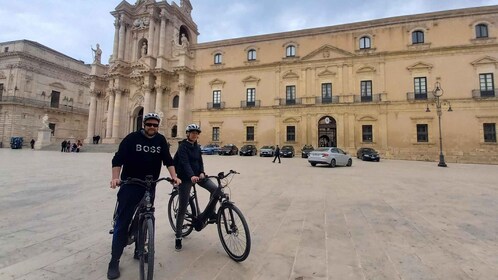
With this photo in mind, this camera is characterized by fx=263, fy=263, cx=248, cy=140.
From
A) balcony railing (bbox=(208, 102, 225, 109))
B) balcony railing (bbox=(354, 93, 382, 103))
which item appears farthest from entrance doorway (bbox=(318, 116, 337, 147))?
balcony railing (bbox=(208, 102, 225, 109))

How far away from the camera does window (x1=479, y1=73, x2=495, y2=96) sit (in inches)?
1016

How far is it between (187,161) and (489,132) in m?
32.3

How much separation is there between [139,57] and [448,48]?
38.9m

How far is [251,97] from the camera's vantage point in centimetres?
3400

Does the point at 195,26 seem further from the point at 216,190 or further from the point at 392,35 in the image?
the point at 216,190

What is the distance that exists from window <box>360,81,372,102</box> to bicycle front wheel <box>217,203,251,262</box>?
96.9ft

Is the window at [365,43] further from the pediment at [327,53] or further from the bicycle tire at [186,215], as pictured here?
the bicycle tire at [186,215]

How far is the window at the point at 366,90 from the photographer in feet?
96.4

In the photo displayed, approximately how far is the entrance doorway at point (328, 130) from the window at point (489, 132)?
1377cm

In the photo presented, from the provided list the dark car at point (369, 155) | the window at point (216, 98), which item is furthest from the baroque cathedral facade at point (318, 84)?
the dark car at point (369, 155)

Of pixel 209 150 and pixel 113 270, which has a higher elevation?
pixel 209 150

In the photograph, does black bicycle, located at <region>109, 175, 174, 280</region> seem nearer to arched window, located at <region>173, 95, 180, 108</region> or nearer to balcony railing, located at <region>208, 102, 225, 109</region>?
balcony railing, located at <region>208, 102, 225, 109</region>

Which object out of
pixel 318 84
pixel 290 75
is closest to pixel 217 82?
pixel 290 75

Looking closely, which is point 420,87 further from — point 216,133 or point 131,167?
point 131,167
